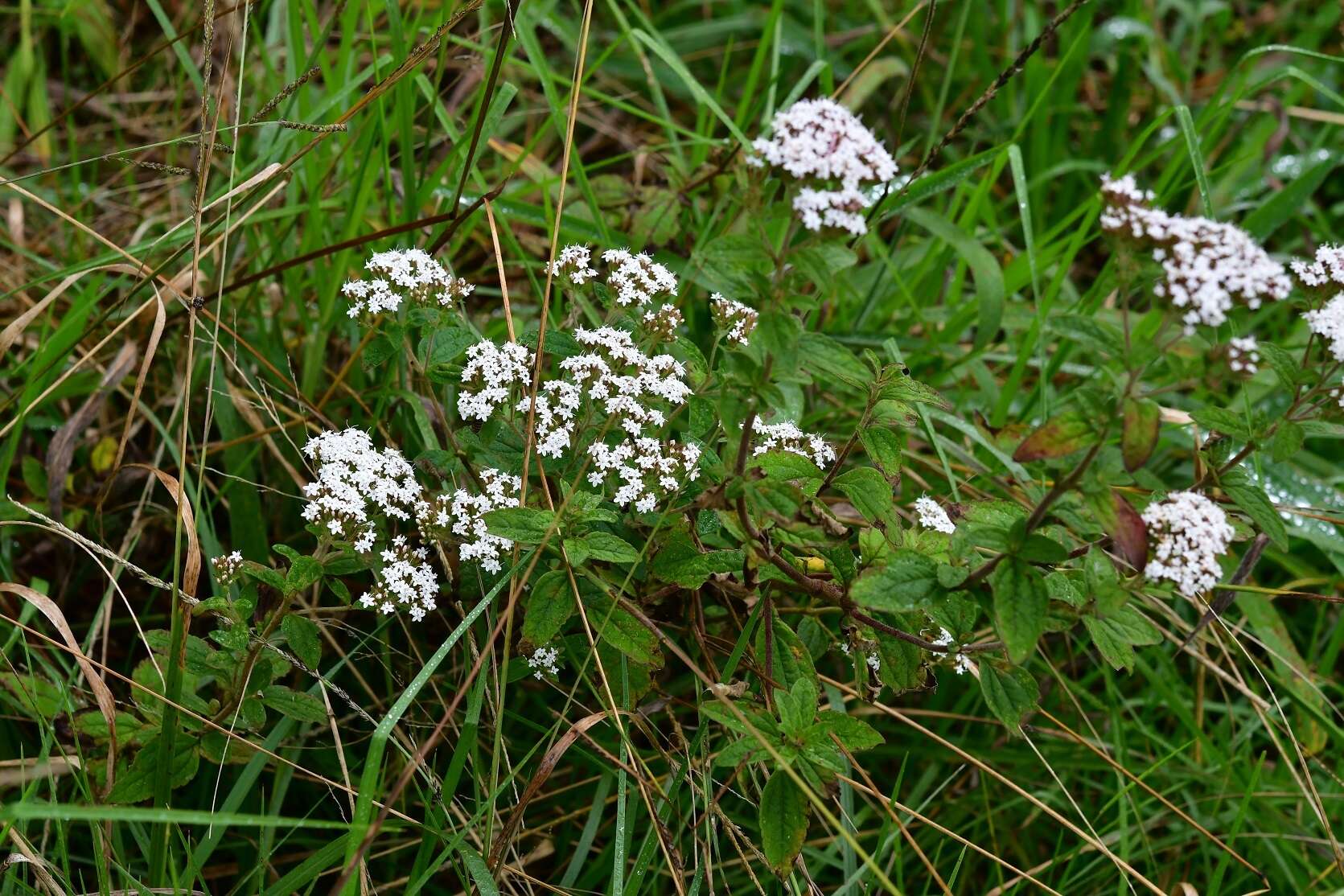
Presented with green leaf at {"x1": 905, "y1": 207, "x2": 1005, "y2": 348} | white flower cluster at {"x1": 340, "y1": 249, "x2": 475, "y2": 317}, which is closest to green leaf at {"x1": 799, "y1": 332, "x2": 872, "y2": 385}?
white flower cluster at {"x1": 340, "y1": 249, "x2": 475, "y2": 317}

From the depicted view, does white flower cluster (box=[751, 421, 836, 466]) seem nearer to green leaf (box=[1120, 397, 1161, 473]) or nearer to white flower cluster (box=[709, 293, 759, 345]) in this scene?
white flower cluster (box=[709, 293, 759, 345])

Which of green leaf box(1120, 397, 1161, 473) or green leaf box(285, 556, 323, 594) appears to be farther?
green leaf box(285, 556, 323, 594)

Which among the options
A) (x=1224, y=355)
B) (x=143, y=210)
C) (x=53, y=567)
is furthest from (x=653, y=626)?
(x=143, y=210)

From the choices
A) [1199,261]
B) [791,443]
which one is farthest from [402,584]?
[1199,261]

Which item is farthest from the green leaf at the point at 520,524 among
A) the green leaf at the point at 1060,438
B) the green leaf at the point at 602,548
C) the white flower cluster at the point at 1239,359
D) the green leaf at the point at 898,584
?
the white flower cluster at the point at 1239,359

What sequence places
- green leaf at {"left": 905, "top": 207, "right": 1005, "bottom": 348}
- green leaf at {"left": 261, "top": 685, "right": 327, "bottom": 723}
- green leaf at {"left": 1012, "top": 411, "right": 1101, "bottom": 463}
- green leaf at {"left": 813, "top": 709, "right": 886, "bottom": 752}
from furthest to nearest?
green leaf at {"left": 905, "top": 207, "right": 1005, "bottom": 348} → green leaf at {"left": 261, "top": 685, "right": 327, "bottom": 723} → green leaf at {"left": 813, "top": 709, "right": 886, "bottom": 752} → green leaf at {"left": 1012, "top": 411, "right": 1101, "bottom": 463}

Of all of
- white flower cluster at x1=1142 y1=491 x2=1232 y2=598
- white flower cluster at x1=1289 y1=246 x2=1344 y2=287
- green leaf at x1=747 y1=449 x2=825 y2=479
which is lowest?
green leaf at x1=747 y1=449 x2=825 y2=479
